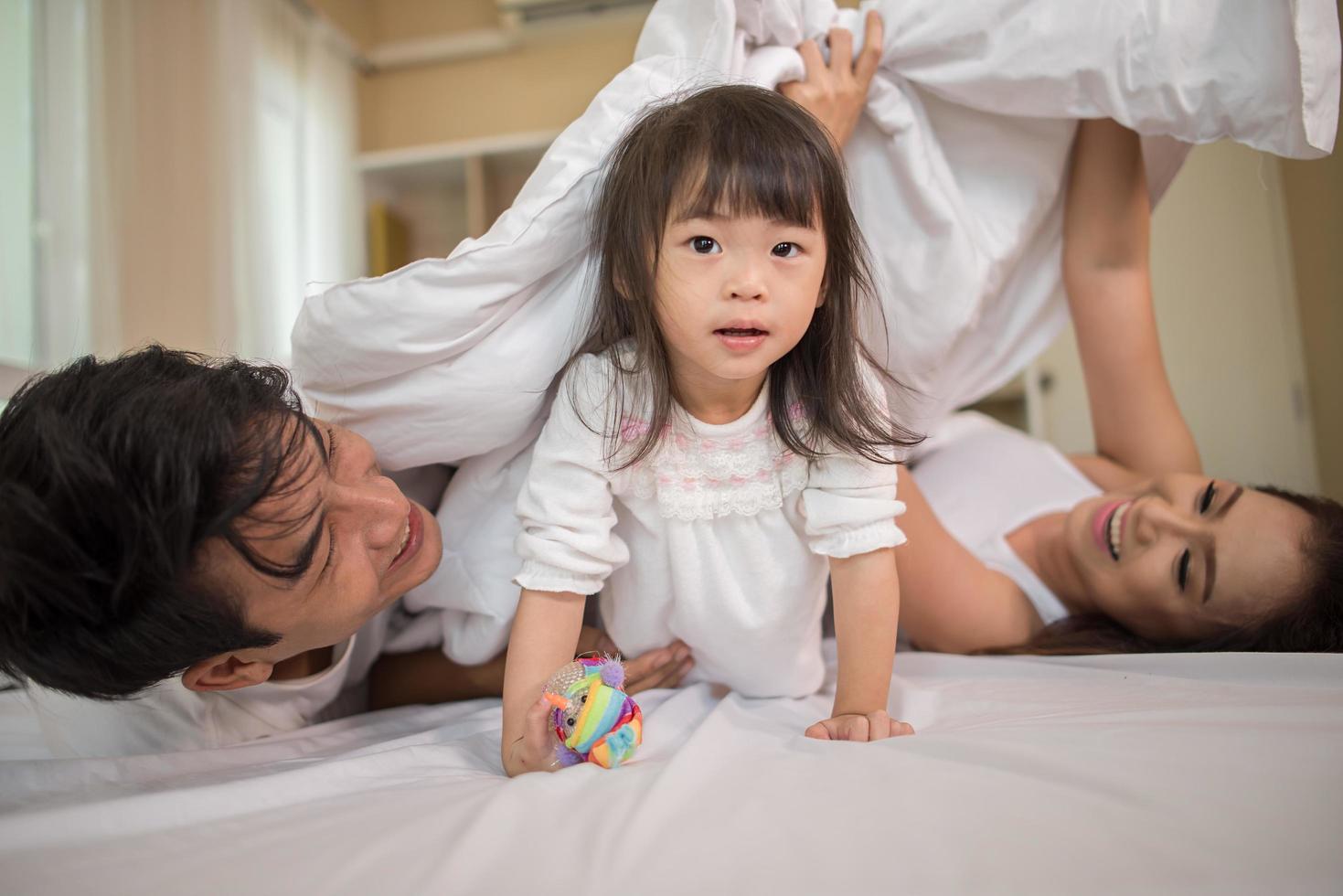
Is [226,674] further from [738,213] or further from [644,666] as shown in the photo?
[738,213]

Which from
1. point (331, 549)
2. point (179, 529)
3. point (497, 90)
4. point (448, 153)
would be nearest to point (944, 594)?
point (331, 549)

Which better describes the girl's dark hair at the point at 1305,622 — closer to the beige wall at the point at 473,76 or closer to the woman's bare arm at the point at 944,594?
the woman's bare arm at the point at 944,594

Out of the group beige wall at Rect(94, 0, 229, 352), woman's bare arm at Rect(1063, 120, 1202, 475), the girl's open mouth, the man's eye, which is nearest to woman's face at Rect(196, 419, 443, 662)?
the man's eye

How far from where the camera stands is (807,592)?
836mm

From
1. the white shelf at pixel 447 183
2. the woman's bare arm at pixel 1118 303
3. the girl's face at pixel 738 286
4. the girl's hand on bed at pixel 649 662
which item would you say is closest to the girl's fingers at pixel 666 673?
the girl's hand on bed at pixel 649 662

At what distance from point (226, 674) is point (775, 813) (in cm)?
51

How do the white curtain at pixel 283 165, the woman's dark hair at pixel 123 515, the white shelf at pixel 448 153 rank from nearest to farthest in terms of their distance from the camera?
the woman's dark hair at pixel 123 515, the white curtain at pixel 283 165, the white shelf at pixel 448 153

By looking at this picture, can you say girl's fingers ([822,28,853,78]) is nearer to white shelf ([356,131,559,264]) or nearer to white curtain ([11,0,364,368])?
white curtain ([11,0,364,368])

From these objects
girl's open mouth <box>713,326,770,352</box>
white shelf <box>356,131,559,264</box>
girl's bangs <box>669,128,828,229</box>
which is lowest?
girl's open mouth <box>713,326,770,352</box>

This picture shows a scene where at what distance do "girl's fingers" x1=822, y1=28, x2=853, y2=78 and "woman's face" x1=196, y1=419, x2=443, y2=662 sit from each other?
656mm

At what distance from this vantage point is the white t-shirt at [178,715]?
839 mm

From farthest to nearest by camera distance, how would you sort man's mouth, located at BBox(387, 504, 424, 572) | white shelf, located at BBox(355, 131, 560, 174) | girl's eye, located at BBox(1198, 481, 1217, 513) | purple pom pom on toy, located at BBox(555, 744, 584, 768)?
white shelf, located at BBox(355, 131, 560, 174), girl's eye, located at BBox(1198, 481, 1217, 513), man's mouth, located at BBox(387, 504, 424, 572), purple pom pom on toy, located at BBox(555, 744, 584, 768)

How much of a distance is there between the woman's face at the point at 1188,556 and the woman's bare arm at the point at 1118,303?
20cm

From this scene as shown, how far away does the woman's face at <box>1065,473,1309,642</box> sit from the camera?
36.9 inches
